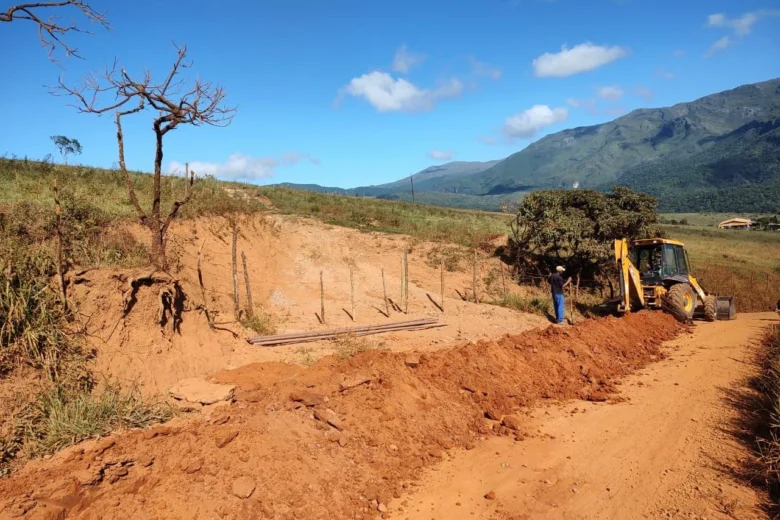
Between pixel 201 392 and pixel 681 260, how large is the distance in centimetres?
1490

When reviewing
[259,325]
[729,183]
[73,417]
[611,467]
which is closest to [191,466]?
[73,417]

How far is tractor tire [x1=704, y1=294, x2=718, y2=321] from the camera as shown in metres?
15.3

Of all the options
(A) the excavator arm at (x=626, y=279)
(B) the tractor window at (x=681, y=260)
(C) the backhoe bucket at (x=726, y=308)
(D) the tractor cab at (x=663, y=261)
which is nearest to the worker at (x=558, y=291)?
(A) the excavator arm at (x=626, y=279)

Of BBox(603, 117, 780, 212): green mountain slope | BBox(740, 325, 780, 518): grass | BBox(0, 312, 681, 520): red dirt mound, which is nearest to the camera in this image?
BBox(0, 312, 681, 520): red dirt mound

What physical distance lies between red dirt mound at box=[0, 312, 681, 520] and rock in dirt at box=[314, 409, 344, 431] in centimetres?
2

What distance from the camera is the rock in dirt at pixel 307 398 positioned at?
6137 millimetres

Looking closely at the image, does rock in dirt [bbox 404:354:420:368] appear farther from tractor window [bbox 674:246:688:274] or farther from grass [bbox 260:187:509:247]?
grass [bbox 260:187:509:247]

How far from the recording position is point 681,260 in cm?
1507

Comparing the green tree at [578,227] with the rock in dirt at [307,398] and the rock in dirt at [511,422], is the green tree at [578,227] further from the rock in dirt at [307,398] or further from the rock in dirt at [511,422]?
the rock in dirt at [307,398]

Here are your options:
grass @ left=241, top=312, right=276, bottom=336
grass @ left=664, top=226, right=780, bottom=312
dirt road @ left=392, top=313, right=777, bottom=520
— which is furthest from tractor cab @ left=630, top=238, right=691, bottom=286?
grass @ left=241, top=312, right=276, bottom=336

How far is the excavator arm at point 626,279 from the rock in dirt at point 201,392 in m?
11.4

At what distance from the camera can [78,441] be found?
15.8 ft

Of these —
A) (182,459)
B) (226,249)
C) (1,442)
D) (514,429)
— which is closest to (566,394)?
(514,429)

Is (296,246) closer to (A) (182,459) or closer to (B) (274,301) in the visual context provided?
(B) (274,301)
